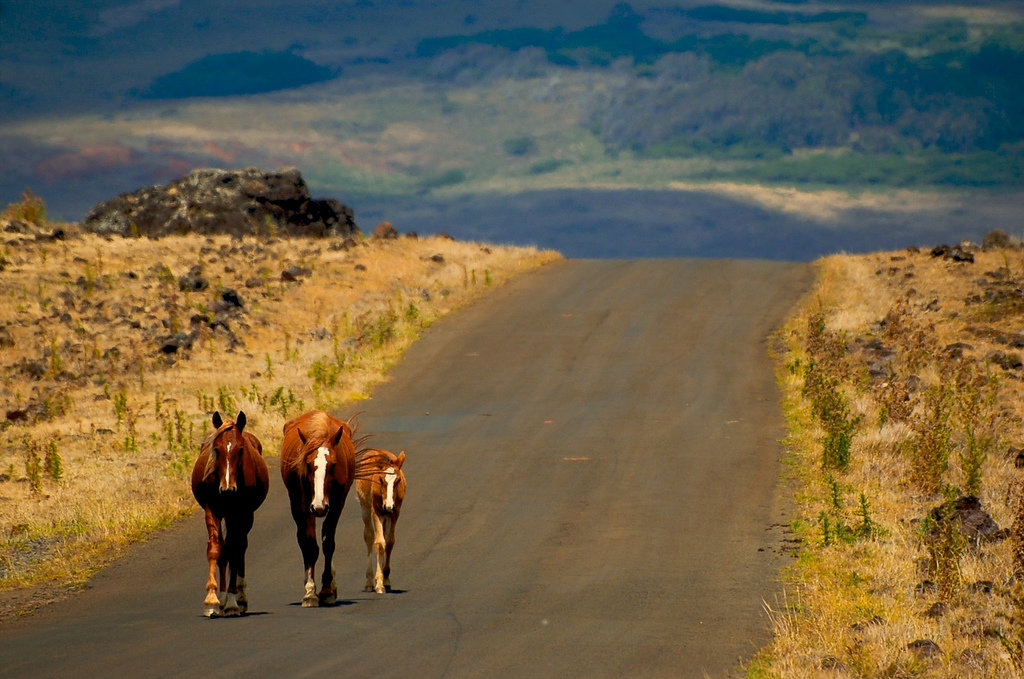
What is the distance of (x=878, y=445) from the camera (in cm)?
2280

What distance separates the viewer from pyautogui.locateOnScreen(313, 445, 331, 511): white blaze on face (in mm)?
12266

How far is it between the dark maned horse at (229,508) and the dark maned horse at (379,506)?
5.56 ft

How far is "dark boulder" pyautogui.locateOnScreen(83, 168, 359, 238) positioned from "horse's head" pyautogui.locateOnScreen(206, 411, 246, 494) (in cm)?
3571

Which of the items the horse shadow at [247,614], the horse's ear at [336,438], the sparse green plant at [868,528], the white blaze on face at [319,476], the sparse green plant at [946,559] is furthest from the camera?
the sparse green plant at [868,528]

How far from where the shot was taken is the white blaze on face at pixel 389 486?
13.8 metres

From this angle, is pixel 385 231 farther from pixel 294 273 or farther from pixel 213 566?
pixel 213 566

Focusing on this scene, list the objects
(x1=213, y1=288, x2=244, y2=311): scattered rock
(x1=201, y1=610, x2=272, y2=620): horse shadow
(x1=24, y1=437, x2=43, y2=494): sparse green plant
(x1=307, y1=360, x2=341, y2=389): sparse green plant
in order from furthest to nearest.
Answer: (x1=213, y1=288, x2=244, y2=311): scattered rock
(x1=307, y1=360, x2=341, y2=389): sparse green plant
(x1=24, y1=437, x2=43, y2=494): sparse green plant
(x1=201, y1=610, x2=272, y2=620): horse shadow

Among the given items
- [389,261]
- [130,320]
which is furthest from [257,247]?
[130,320]

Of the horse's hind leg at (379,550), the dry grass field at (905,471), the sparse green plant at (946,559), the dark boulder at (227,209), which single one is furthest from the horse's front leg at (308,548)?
the dark boulder at (227,209)

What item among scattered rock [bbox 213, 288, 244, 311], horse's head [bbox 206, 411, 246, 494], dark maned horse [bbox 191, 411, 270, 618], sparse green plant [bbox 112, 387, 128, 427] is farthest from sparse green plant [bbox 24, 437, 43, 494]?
scattered rock [bbox 213, 288, 244, 311]

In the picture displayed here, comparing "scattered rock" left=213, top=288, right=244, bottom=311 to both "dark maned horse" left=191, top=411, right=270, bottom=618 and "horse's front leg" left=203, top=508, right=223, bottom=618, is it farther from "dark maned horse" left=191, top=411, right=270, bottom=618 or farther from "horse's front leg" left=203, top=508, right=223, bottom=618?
"horse's front leg" left=203, top=508, right=223, bottom=618

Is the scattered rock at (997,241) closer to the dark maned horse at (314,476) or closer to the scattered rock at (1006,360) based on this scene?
the scattered rock at (1006,360)

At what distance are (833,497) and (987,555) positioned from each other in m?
2.34

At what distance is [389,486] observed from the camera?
45.8 feet
